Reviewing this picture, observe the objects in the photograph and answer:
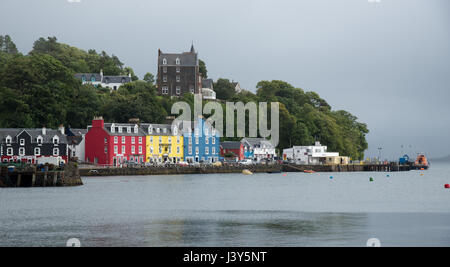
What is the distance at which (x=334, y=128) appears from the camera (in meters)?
132

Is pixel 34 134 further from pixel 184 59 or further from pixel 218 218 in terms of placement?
pixel 218 218

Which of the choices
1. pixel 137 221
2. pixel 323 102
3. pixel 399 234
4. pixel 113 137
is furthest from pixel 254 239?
pixel 323 102

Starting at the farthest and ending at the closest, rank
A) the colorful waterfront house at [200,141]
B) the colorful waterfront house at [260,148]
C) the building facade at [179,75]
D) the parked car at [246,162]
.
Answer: the building facade at [179,75] < the colorful waterfront house at [260,148] < the parked car at [246,162] < the colorful waterfront house at [200,141]

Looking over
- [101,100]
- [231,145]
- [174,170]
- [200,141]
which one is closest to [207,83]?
[231,145]

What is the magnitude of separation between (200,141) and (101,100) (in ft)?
60.1

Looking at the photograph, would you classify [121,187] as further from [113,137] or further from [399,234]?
[399,234]

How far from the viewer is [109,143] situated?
87750mm

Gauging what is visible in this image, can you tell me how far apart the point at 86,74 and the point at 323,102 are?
52.5m

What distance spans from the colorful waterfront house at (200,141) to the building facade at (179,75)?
25.3m

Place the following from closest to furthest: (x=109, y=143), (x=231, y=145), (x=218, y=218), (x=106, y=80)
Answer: (x=218, y=218) → (x=109, y=143) → (x=231, y=145) → (x=106, y=80)

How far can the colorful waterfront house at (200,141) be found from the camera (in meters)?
101

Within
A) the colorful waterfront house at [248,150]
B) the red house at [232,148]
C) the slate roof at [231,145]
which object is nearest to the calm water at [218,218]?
the red house at [232,148]

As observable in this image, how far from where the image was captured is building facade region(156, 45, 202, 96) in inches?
5123

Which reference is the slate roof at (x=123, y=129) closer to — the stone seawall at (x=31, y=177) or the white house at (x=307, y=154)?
the stone seawall at (x=31, y=177)
